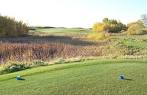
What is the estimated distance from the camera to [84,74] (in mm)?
9633

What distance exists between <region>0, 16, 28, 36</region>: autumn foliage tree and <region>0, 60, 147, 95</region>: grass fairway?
106 feet

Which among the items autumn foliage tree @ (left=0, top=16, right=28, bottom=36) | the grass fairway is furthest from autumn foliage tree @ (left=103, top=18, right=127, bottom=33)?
the grass fairway

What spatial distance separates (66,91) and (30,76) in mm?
1667

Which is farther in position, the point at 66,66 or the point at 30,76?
the point at 66,66

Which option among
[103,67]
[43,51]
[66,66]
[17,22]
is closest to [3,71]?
[66,66]

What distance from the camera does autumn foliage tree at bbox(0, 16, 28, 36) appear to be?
4197cm

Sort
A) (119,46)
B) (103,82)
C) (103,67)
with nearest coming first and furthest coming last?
(103,82), (103,67), (119,46)

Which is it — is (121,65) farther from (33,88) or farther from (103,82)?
(33,88)

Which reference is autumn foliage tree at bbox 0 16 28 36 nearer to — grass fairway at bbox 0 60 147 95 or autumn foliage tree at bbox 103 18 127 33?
autumn foliage tree at bbox 103 18 127 33

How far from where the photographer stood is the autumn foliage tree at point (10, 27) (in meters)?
42.0

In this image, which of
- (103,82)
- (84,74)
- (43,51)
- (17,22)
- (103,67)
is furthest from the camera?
(17,22)

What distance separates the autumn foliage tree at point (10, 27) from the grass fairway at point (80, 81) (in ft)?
106

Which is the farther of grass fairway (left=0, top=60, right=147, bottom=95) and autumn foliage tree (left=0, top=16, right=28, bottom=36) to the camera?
autumn foliage tree (left=0, top=16, right=28, bottom=36)

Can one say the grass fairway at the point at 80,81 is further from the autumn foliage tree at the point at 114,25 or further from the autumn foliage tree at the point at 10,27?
the autumn foliage tree at the point at 114,25
